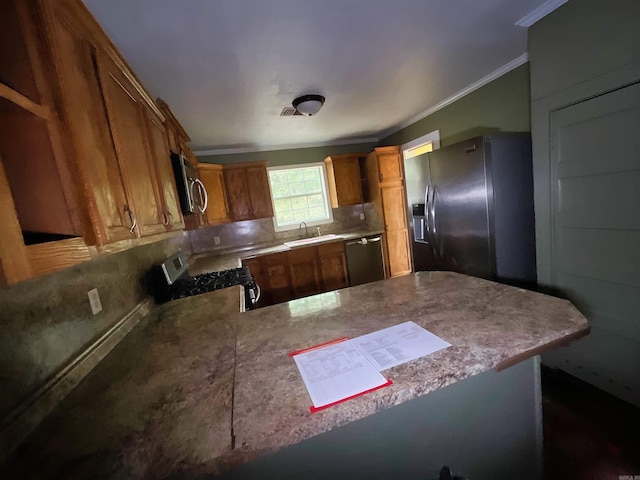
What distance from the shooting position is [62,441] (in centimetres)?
65

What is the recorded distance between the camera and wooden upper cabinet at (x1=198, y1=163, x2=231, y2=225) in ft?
11.5

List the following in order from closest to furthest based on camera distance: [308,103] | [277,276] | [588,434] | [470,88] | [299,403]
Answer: [299,403]
[588,434]
[308,103]
[470,88]
[277,276]

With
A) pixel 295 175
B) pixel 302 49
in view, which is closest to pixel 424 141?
pixel 295 175

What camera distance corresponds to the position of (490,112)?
2570 millimetres

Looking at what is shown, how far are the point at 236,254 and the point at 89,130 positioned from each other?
2.93 metres

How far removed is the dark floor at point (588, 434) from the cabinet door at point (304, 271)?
258cm

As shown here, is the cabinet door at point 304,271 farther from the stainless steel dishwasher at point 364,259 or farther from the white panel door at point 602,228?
the white panel door at point 602,228

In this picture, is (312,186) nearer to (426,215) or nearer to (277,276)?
(277,276)

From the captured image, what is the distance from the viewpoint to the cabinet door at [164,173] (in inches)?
59.6

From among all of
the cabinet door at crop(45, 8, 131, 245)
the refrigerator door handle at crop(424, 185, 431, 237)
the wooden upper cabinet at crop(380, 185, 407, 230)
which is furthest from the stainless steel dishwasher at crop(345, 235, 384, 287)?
the cabinet door at crop(45, 8, 131, 245)

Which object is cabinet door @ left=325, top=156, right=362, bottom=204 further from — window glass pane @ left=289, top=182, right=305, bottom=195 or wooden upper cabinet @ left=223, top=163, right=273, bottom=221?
wooden upper cabinet @ left=223, top=163, right=273, bottom=221

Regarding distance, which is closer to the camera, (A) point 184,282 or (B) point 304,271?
(A) point 184,282

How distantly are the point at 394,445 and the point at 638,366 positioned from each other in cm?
175

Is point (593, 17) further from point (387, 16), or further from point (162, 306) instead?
point (162, 306)
